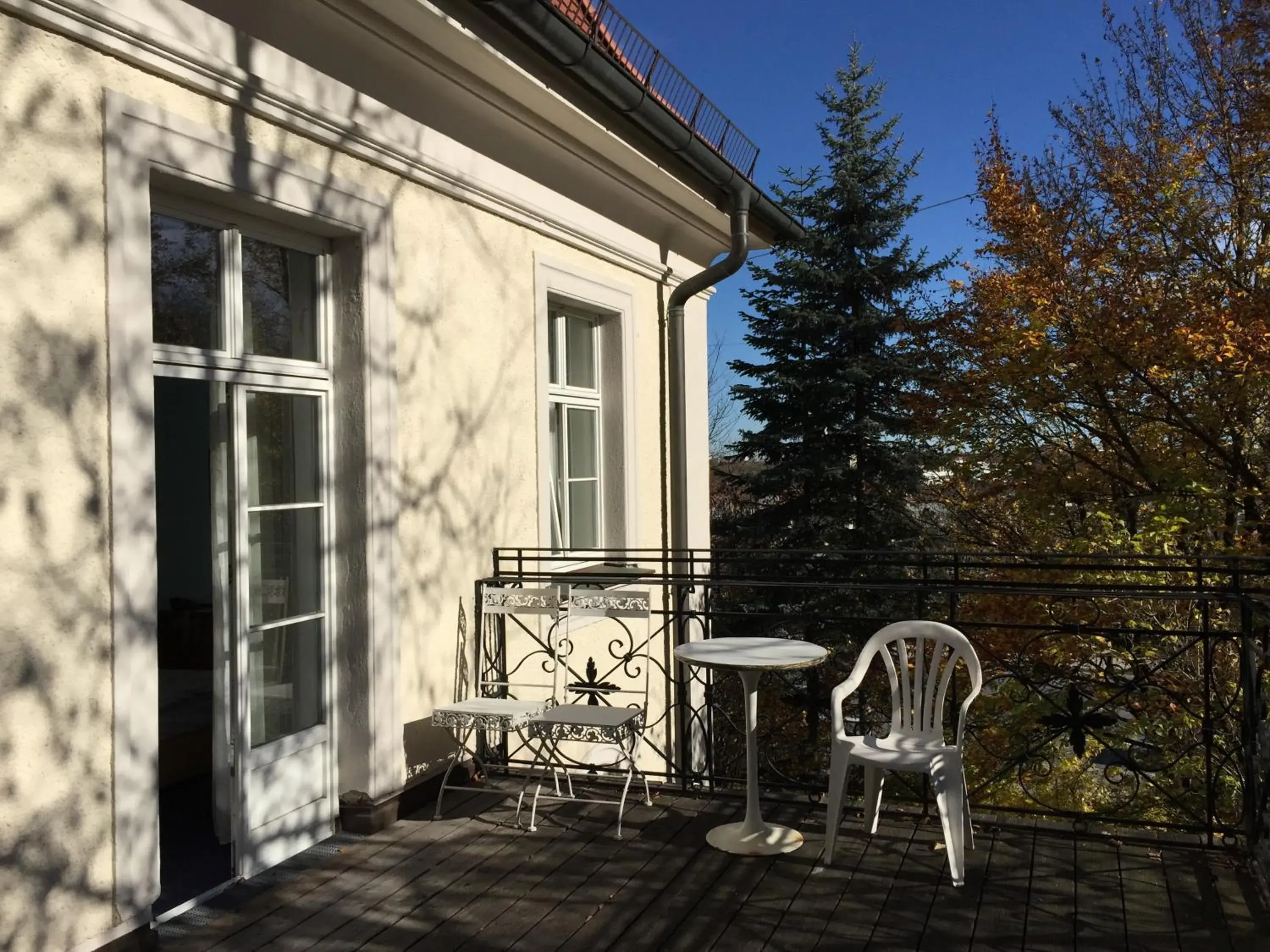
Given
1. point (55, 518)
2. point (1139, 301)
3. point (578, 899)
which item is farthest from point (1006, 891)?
point (1139, 301)

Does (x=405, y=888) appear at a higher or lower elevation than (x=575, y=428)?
lower

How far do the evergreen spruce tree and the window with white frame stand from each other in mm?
8518

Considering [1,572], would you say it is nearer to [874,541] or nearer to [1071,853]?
[1071,853]

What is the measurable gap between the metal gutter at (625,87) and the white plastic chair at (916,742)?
274 cm

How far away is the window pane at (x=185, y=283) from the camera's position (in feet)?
10.7

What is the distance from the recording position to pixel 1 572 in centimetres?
256

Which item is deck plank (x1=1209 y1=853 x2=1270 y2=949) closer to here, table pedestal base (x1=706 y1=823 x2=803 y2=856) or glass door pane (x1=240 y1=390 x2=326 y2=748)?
table pedestal base (x1=706 y1=823 x2=803 y2=856)

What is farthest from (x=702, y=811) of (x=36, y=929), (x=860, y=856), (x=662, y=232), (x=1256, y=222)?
(x=1256, y=222)

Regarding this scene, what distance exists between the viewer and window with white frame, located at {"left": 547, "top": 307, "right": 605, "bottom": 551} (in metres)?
5.94

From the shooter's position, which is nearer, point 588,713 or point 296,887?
point 296,887

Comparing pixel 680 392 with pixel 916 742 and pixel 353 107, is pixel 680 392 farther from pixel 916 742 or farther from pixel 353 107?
pixel 916 742

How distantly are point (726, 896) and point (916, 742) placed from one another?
833 millimetres

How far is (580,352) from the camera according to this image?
6.31 m

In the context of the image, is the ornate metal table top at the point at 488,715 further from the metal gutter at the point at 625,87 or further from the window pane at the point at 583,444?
the metal gutter at the point at 625,87
